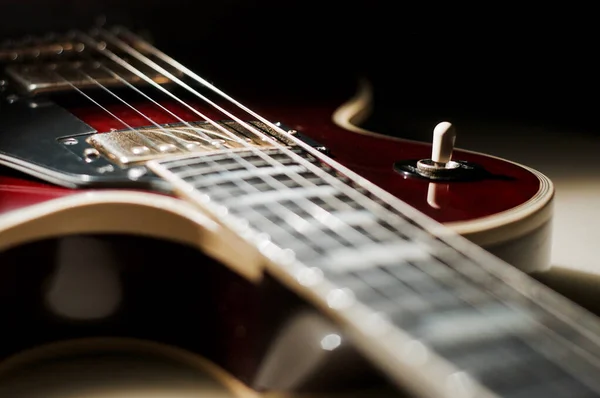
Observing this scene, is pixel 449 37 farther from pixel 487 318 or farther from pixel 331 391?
pixel 487 318

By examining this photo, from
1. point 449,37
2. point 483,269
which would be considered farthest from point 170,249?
Result: point 449,37

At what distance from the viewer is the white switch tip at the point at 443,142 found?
0.70m

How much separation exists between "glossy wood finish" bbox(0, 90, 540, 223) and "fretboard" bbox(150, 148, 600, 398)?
60mm

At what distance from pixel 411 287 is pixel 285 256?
0.29 ft

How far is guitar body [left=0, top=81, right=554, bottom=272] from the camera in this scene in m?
0.61

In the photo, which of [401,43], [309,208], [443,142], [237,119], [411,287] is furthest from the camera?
[401,43]

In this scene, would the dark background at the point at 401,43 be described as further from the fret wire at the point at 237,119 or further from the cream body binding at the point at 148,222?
the cream body binding at the point at 148,222

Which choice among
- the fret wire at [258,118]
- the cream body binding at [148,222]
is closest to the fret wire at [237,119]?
the fret wire at [258,118]

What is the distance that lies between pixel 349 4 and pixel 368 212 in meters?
1.12

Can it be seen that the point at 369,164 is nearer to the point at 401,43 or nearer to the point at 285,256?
the point at 285,256

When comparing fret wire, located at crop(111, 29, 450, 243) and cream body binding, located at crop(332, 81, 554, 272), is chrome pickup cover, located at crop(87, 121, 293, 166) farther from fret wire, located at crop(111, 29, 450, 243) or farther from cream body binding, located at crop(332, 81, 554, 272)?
cream body binding, located at crop(332, 81, 554, 272)

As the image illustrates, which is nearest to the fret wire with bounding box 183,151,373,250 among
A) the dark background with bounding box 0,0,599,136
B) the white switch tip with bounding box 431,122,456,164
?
the white switch tip with bounding box 431,122,456,164

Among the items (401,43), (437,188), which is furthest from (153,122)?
(401,43)

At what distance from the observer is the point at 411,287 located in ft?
1.51
